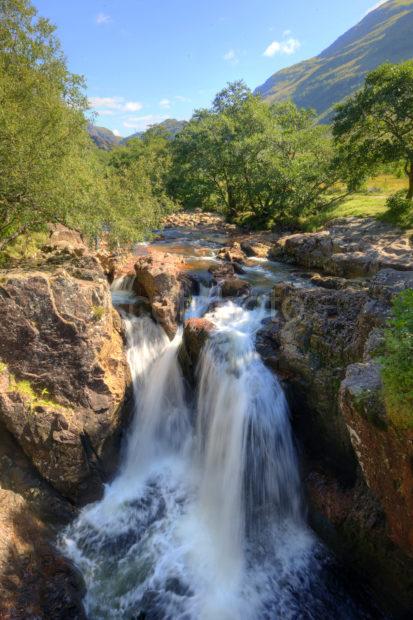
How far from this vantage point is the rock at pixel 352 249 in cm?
1958

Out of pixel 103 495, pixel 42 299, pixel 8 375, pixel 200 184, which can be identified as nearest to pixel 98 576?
pixel 103 495

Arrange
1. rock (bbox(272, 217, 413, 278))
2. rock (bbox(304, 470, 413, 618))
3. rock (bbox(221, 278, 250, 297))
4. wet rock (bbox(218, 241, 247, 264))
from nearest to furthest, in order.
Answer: rock (bbox(304, 470, 413, 618)) < rock (bbox(221, 278, 250, 297)) < rock (bbox(272, 217, 413, 278)) < wet rock (bbox(218, 241, 247, 264))

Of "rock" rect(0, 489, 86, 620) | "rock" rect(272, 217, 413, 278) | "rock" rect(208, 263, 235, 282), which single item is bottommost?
"rock" rect(0, 489, 86, 620)

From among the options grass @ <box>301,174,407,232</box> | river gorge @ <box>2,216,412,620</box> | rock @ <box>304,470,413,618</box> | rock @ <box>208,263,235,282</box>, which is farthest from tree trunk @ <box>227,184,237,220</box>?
rock @ <box>304,470,413,618</box>

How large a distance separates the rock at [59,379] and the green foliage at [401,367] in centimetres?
837

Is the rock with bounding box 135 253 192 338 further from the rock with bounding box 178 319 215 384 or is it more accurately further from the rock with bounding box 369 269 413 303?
the rock with bounding box 369 269 413 303

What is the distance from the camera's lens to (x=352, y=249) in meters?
22.3

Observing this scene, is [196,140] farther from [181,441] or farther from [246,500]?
[246,500]

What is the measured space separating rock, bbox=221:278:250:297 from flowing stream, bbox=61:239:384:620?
10.4 ft

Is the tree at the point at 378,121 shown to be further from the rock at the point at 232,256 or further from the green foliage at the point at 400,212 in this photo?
the rock at the point at 232,256

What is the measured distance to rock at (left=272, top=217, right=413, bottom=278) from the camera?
19.6m

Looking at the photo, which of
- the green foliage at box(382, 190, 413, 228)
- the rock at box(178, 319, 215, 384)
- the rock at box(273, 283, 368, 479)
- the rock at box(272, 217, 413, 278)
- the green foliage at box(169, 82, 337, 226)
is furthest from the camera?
the green foliage at box(169, 82, 337, 226)

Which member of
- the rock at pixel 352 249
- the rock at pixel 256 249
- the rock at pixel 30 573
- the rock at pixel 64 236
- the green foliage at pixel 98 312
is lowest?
the rock at pixel 30 573

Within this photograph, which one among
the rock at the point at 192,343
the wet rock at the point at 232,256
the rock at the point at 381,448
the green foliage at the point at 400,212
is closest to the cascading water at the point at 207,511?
the rock at the point at 192,343
